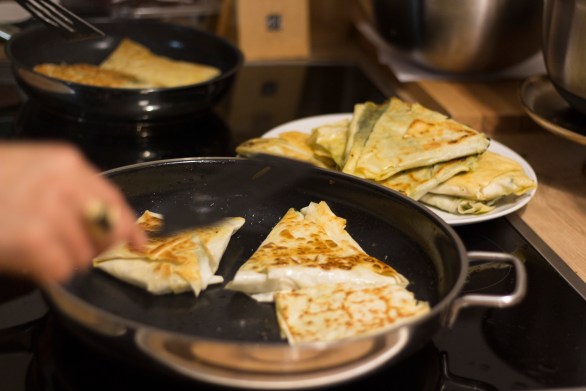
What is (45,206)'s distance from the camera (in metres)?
0.76

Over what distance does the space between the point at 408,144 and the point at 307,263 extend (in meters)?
0.43

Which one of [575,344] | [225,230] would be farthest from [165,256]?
[575,344]

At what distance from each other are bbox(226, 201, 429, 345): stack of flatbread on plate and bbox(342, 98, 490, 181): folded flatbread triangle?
6.7 inches

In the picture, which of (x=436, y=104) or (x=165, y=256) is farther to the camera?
(x=436, y=104)

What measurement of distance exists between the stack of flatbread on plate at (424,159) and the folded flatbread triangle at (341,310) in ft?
1.19

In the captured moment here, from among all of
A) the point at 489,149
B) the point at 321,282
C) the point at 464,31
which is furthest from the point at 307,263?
the point at 464,31

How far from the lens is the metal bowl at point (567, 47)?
4.84 ft

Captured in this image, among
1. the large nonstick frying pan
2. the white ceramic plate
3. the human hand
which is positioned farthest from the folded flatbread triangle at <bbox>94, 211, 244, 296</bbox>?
the white ceramic plate

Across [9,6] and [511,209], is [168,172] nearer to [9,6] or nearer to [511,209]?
[511,209]

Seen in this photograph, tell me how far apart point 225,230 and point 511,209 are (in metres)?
0.51

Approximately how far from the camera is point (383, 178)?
1.45 metres

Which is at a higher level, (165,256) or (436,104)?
(165,256)

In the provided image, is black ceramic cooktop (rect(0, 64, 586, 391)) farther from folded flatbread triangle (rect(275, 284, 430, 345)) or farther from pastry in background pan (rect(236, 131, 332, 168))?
pastry in background pan (rect(236, 131, 332, 168))

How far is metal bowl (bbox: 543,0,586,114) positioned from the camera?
148cm
